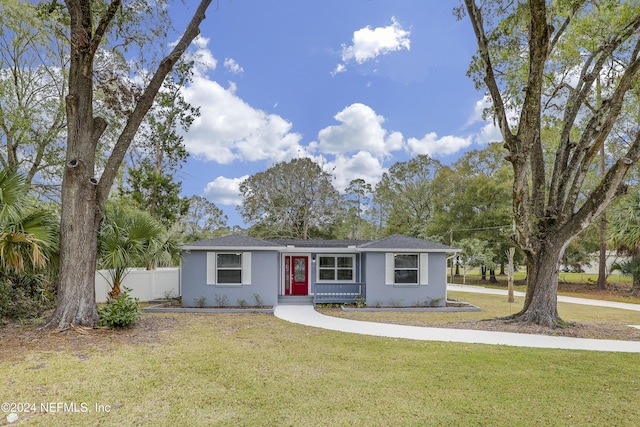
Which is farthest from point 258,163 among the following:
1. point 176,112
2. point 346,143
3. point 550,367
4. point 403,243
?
point 550,367

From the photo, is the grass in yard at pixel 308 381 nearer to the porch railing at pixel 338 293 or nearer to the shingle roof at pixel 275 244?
the shingle roof at pixel 275 244

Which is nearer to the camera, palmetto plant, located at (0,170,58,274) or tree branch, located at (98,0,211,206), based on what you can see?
palmetto plant, located at (0,170,58,274)

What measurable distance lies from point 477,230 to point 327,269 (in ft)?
49.2

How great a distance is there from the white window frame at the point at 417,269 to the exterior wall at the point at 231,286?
13.1 feet

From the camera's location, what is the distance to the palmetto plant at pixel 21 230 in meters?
6.86

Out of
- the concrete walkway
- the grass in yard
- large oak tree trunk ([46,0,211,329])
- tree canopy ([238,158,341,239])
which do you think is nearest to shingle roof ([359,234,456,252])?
the concrete walkway

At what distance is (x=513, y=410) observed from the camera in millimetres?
4129

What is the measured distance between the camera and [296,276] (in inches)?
561

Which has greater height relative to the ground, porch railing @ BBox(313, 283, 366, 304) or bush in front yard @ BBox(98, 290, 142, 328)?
bush in front yard @ BBox(98, 290, 142, 328)

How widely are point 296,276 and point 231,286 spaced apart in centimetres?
283

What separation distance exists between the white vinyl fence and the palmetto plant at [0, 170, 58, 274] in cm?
583

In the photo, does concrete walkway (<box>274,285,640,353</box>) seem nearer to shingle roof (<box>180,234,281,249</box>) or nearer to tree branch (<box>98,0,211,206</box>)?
shingle roof (<box>180,234,281,249</box>)

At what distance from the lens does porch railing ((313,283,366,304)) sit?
13.0 meters

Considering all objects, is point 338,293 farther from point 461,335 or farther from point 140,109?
point 140,109
